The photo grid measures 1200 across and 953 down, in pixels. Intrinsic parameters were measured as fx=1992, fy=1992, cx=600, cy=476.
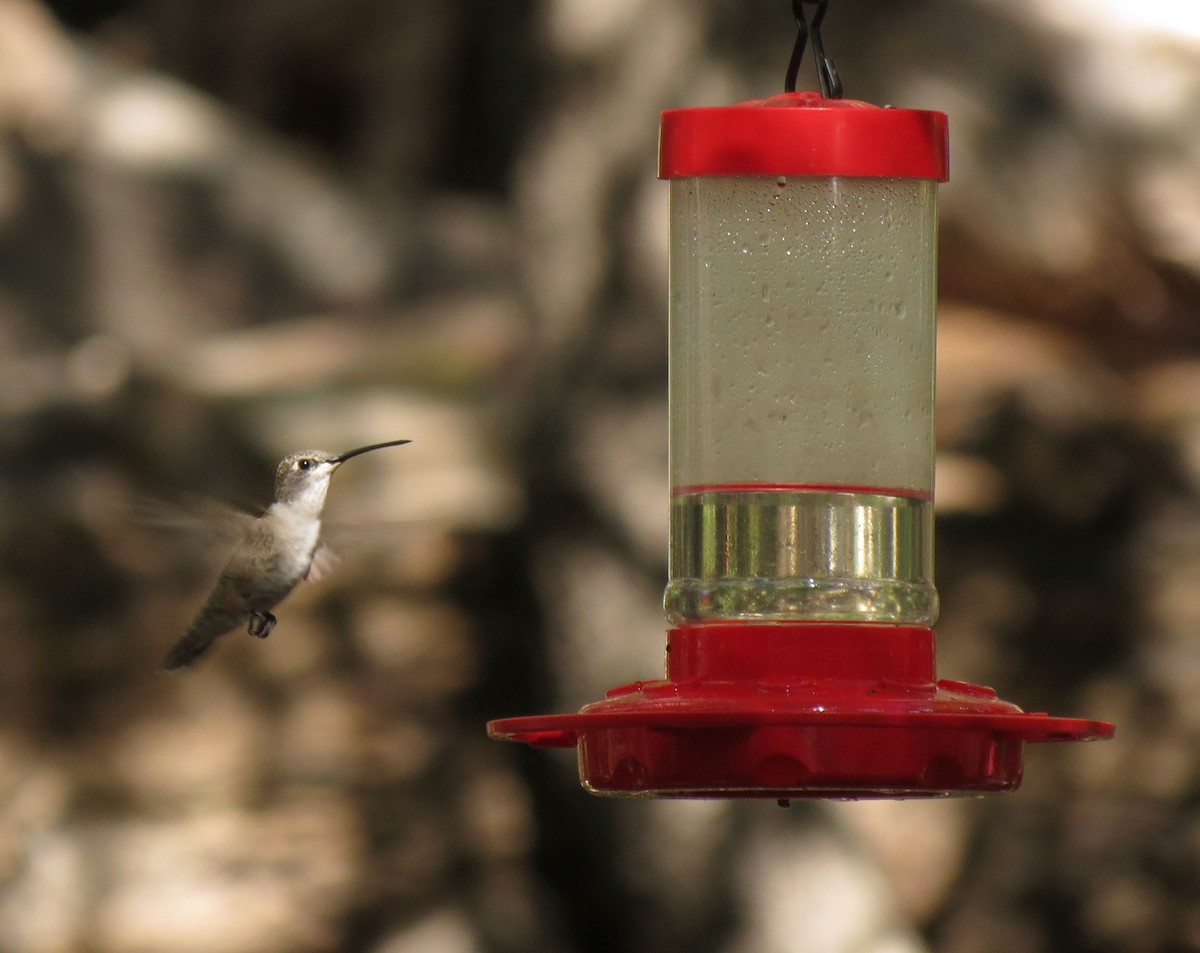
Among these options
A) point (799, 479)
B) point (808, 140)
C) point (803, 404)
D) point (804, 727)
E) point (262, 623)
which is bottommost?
point (804, 727)

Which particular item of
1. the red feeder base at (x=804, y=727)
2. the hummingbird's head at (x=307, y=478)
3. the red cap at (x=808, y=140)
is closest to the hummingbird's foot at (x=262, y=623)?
the hummingbird's head at (x=307, y=478)

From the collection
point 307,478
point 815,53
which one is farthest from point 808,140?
point 307,478

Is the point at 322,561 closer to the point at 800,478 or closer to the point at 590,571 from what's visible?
the point at 800,478

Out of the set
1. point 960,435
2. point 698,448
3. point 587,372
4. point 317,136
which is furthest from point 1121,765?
point 317,136

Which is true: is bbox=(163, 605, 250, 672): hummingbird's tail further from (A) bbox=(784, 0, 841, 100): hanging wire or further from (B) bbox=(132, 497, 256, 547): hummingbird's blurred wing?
(A) bbox=(784, 0, 841, 100): hanging wire

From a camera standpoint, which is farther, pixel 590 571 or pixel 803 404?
pixel 590 571

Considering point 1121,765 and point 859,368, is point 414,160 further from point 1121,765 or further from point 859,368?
point 859,368

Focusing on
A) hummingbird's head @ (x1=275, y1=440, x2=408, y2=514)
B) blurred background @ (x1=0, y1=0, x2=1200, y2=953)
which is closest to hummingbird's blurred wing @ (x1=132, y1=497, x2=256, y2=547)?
hummingbird's head @ (x1=275, y1=440, x2=408, y2=514)
